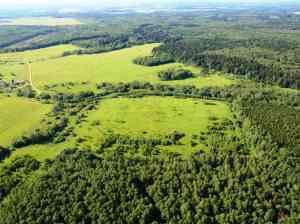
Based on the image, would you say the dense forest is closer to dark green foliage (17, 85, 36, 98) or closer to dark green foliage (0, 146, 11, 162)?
dark green foliage (0, 146, 11, 162)

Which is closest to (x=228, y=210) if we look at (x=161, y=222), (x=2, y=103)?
(x=161, y=222)

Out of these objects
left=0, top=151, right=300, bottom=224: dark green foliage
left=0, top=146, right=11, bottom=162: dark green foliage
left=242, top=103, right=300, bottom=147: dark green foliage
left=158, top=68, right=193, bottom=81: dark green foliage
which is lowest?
left=0, top=146, right=11, bottom=162: dark green foliage

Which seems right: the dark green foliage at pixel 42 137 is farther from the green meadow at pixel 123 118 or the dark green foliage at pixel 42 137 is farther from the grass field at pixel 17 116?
the grass field at pixel 17 116

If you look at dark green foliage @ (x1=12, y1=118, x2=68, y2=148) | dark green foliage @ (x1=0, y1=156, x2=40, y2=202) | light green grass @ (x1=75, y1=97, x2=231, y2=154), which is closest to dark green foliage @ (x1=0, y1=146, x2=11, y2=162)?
dark green foliage @ (x1=12, y1=118, x2=68, y2=148)

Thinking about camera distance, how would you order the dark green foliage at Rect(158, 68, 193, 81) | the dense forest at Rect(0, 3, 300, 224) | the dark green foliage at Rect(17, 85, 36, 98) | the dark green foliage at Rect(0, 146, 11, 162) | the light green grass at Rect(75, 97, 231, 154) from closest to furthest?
the dense forest at Rect(0, 3, 300, 224) → the dark green foliage at Rect(0, 146, 11, 162) → the light green grass at Rect(75, 97, 231, 154) → the dark green foliage at Rect(17, 85, 36, 98) → the dark green foliage at Rect(158, 68, 193, 81)

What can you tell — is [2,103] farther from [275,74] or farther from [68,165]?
[275,74]

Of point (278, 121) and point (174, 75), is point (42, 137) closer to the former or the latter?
point (278, 121)
